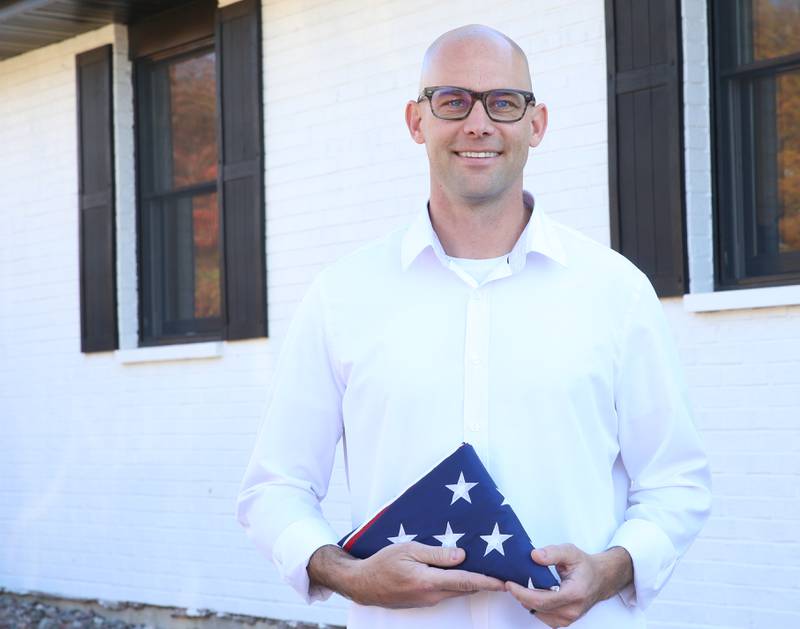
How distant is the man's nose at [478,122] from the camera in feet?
8.71

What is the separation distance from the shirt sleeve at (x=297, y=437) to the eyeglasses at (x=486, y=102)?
432mm

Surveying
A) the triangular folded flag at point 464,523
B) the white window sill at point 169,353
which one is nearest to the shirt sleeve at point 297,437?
the triangular folded flag at point 464,523

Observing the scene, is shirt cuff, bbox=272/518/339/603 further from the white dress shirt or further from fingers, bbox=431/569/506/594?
fingers, bbox=431/569/506/594

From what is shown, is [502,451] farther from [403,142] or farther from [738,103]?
[403,142]

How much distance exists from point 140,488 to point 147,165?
2125 mm

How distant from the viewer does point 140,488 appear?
9125mm

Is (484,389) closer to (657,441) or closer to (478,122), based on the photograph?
(657,441)

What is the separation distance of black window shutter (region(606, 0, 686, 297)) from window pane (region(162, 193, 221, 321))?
132 inches

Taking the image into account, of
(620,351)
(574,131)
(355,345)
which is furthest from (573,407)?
(574,131)

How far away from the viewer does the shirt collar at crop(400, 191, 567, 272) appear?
8.81ft

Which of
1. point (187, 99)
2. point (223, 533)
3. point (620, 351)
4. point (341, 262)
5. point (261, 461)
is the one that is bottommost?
point (223, 533)

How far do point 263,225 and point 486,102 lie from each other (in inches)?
224

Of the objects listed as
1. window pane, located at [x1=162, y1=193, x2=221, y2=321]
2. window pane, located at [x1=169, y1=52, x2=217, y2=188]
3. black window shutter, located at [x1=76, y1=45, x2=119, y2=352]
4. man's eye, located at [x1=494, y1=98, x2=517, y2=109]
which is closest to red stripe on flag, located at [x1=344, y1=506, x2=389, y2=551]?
man's eye, located at [x1=494, y1=98, x2=517, y2=109]

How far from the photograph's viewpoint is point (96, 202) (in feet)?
31.2
